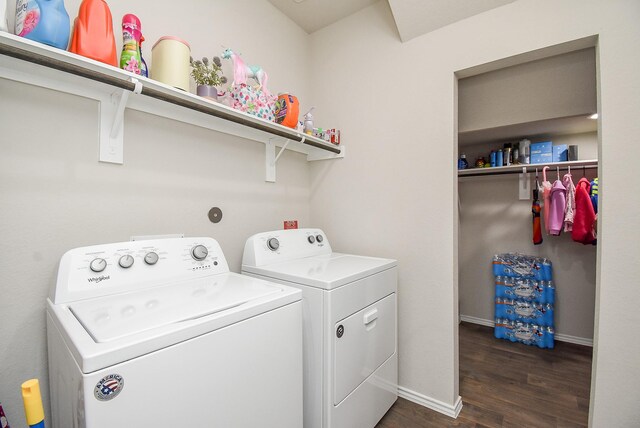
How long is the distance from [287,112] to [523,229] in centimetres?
269

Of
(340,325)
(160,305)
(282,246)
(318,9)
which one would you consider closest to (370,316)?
(340,325)

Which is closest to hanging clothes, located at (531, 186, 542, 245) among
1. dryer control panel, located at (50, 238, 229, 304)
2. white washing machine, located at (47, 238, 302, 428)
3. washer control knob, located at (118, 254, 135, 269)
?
white washing machine, located at (47, 238, 302, 428)

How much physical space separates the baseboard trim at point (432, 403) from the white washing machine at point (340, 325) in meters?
A: 0.09

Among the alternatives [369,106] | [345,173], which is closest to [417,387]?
[345,173]

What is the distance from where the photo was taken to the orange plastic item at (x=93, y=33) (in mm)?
963

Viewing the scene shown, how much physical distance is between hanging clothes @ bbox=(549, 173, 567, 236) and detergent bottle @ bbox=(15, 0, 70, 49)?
10.7ft

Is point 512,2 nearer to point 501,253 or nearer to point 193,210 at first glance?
point 193,210

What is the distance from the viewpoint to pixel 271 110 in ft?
5.31

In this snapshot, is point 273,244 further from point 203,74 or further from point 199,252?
point 203,74

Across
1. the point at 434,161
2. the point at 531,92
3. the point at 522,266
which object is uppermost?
the point at 531,92

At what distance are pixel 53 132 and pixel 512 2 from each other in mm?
2191

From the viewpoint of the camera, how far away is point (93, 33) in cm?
98

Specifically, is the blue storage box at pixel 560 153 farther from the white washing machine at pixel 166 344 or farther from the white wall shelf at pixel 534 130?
the white washing machine at pixel 166 344

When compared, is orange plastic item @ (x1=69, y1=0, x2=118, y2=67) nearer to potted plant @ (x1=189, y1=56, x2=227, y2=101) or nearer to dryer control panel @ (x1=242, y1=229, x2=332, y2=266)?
potted plant @ (x1=189, y1=56, x2=227, y2=101)
